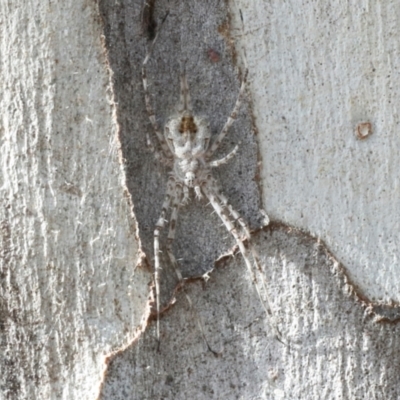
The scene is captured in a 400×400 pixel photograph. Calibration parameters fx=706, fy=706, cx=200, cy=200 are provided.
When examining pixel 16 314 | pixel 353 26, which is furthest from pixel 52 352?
pixel 353 26

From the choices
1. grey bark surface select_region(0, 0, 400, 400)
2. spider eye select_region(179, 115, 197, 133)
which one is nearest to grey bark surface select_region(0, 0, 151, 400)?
grey bark surface select_region(0, 0, 400, 400)

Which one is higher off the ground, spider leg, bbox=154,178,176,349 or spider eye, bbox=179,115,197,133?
spider eye, bbox=179,115,197,133

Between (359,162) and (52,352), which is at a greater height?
(359,162)

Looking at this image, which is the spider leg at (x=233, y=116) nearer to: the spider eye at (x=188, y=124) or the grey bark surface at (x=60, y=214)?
the spider eye at (x=188, y=124)

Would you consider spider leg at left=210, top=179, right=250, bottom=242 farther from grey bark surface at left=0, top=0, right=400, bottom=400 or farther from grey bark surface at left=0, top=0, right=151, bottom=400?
grey bark surface at left=0, top=0, right=151, bottom=400

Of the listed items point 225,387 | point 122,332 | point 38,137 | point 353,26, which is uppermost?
point 353,26

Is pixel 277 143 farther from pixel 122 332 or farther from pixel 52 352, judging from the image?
pixel 52 352

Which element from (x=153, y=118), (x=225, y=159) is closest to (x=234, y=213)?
(x=225, y=159)
